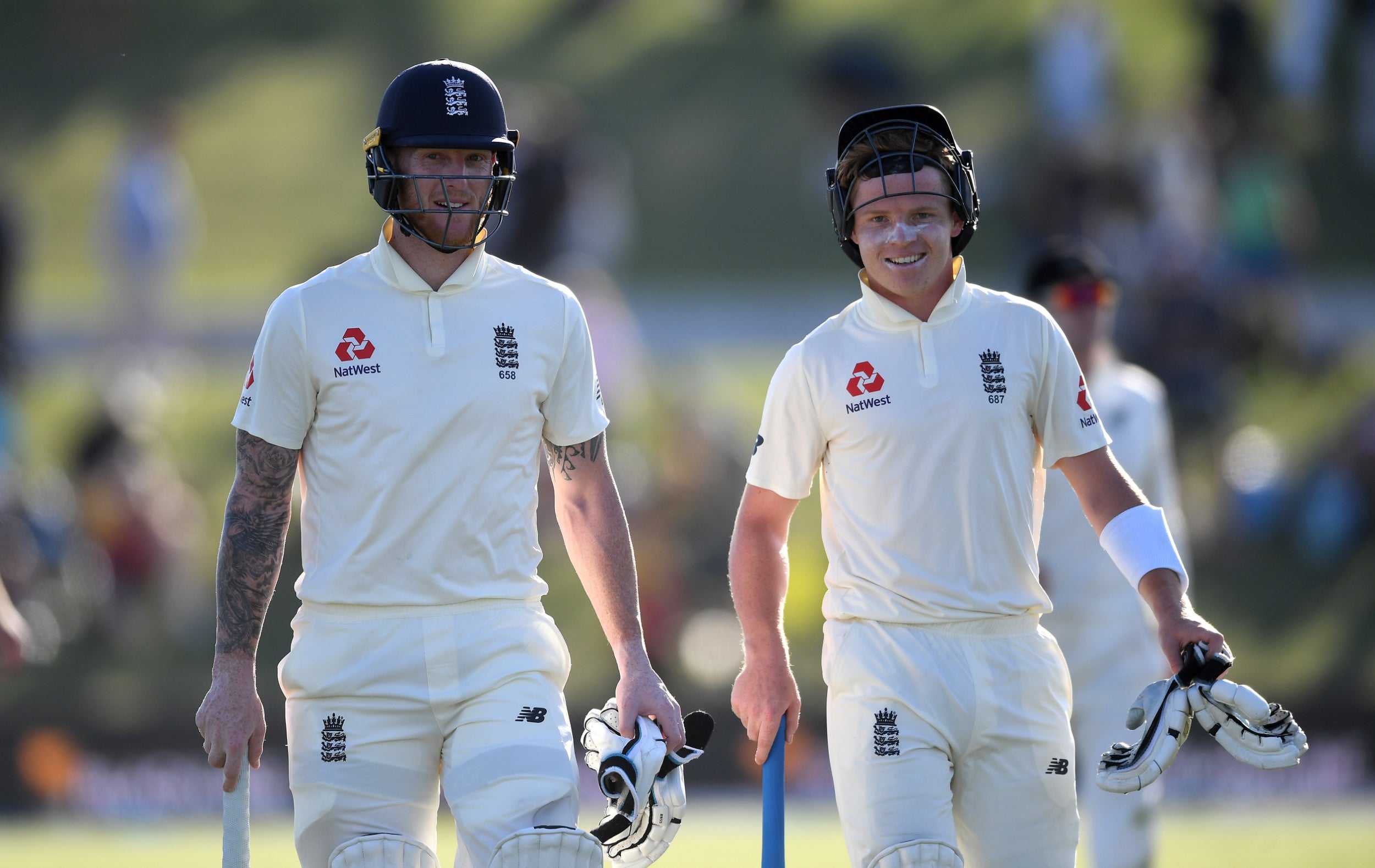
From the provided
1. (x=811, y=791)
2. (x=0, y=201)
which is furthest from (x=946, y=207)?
(x=0, y=201)

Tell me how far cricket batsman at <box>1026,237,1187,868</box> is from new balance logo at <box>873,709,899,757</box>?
72.6 inches

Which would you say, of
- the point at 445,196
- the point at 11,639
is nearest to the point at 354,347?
the point at 445,196

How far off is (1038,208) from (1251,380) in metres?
2.46

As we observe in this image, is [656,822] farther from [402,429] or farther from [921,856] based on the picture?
[402,429]

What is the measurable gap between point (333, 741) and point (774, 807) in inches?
40.7

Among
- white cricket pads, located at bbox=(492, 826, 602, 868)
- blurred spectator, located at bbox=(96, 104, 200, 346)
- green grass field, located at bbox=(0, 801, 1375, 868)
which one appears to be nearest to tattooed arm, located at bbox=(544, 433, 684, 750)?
white cricket pads, located at bbox=(492, 826, 602, 868)

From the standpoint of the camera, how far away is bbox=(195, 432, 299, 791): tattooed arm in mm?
3527

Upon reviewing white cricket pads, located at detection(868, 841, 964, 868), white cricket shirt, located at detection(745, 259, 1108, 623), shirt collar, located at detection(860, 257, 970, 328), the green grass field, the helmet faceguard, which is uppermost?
the helmet faceguard

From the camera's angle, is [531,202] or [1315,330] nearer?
[531,202]

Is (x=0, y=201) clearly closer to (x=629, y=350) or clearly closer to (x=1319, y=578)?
(x=629, y=350)

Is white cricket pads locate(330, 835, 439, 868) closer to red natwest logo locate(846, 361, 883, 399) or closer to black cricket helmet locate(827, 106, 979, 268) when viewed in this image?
red natwest logo locate(846, 361, 883, 399)

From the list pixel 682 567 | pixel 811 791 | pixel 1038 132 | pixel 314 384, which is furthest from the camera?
pixel 1038 132

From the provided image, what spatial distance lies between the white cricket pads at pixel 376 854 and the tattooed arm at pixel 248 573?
29 cm

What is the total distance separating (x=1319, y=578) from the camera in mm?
11633
